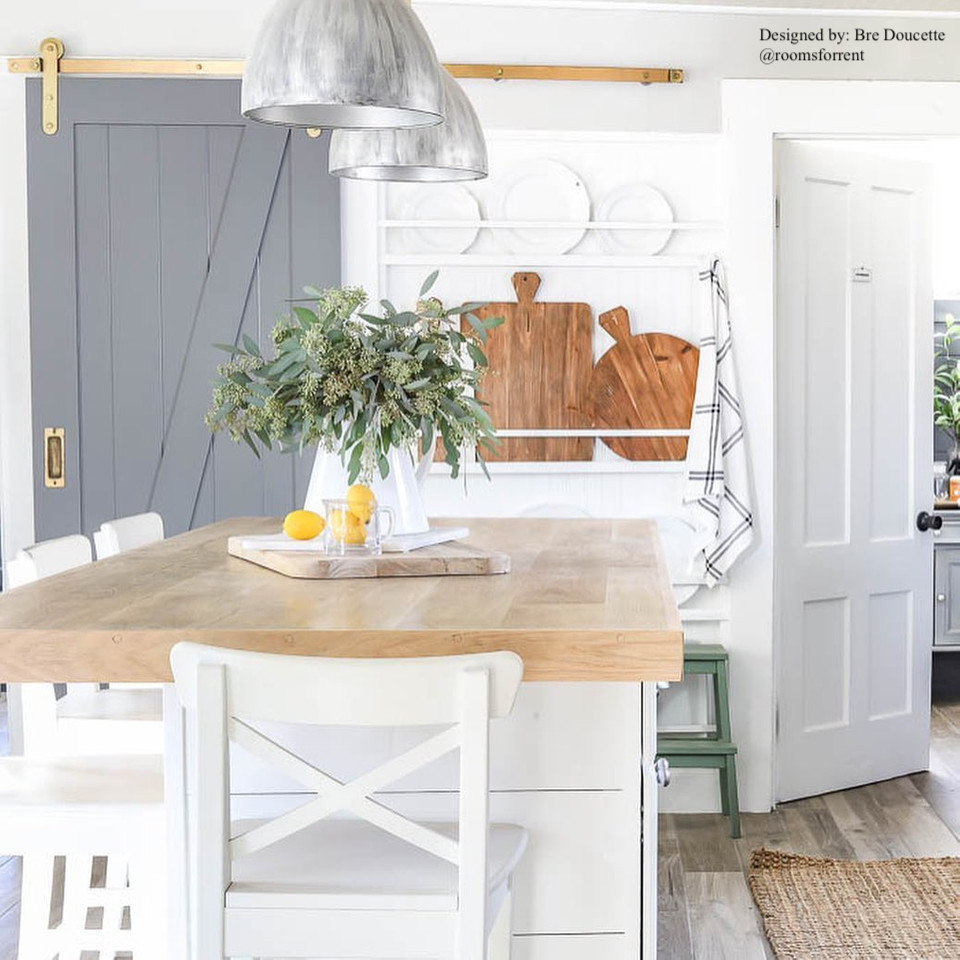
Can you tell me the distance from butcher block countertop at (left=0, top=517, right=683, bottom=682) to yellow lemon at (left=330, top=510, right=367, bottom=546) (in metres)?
0.17

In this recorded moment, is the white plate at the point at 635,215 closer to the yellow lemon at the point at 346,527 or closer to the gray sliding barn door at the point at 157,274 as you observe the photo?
the gray sliding barn door at the point at 157,274

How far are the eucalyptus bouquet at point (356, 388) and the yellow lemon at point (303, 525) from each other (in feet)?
0.39

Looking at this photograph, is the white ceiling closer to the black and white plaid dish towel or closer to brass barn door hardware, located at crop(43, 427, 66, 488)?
the black and white plaid dish towel

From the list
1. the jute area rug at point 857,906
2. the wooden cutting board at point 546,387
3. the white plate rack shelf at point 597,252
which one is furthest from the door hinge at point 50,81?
the jute area rug at point 857,906

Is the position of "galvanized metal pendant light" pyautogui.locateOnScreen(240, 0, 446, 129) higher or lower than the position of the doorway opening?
higher

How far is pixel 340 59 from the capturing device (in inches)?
75.8

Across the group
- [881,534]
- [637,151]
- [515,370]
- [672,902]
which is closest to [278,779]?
[672,902]

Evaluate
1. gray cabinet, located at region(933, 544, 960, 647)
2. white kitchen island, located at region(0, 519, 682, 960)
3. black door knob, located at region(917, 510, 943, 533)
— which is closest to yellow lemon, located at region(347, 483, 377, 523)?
white kitchen island, located at region(0, 519, 682, 960)

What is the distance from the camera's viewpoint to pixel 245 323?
4.29 m

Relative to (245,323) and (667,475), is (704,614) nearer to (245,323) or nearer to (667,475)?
(667,475)

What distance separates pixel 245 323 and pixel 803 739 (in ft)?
7.55

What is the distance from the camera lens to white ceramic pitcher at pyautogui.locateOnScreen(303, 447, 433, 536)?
2.65 m

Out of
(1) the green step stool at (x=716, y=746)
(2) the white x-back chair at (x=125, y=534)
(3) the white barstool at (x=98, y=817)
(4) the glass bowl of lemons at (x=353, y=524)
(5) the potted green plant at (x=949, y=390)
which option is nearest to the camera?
(3) the white barstool at (x=98, y=817)

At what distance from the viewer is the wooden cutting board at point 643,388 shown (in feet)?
14.1
